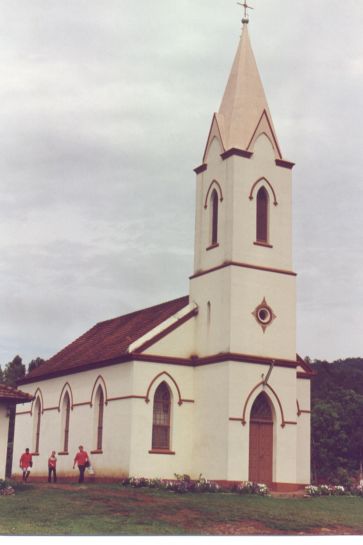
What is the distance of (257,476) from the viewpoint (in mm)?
34062

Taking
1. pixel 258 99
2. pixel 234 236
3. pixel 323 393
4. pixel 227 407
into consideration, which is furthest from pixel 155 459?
pixel 323 393

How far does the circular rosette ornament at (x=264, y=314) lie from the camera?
35197 millimetres

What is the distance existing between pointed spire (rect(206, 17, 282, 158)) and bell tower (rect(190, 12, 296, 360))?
4 centimetres

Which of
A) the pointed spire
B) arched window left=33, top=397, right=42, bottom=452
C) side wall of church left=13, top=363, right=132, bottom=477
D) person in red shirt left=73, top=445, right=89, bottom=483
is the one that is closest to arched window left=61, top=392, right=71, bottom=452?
side wall of church left=13, top=363, right=132, bottom=477

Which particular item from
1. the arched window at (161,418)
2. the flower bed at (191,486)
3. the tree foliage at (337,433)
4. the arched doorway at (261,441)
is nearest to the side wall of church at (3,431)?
the flower bed at (191,486)

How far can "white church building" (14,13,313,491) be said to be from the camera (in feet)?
113

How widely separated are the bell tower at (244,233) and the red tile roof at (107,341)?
318 centimetres

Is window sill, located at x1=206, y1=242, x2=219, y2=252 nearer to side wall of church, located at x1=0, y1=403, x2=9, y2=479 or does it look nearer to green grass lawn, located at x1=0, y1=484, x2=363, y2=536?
green grass lawn, located at x1=0, y1=484, x2=363, y2=536

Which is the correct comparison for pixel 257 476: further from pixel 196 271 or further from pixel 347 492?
pixel 196 271

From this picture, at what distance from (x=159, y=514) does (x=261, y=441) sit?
11590mm

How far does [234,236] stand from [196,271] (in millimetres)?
3076

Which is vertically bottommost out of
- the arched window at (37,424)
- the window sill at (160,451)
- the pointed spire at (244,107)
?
the window sill at (160,451)

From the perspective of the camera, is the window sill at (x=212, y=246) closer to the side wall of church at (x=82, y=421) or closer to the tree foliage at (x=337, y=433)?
the side wall of church at (x=82, y=421)

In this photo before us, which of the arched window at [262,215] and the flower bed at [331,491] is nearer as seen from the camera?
the flower bed at [331,491]
